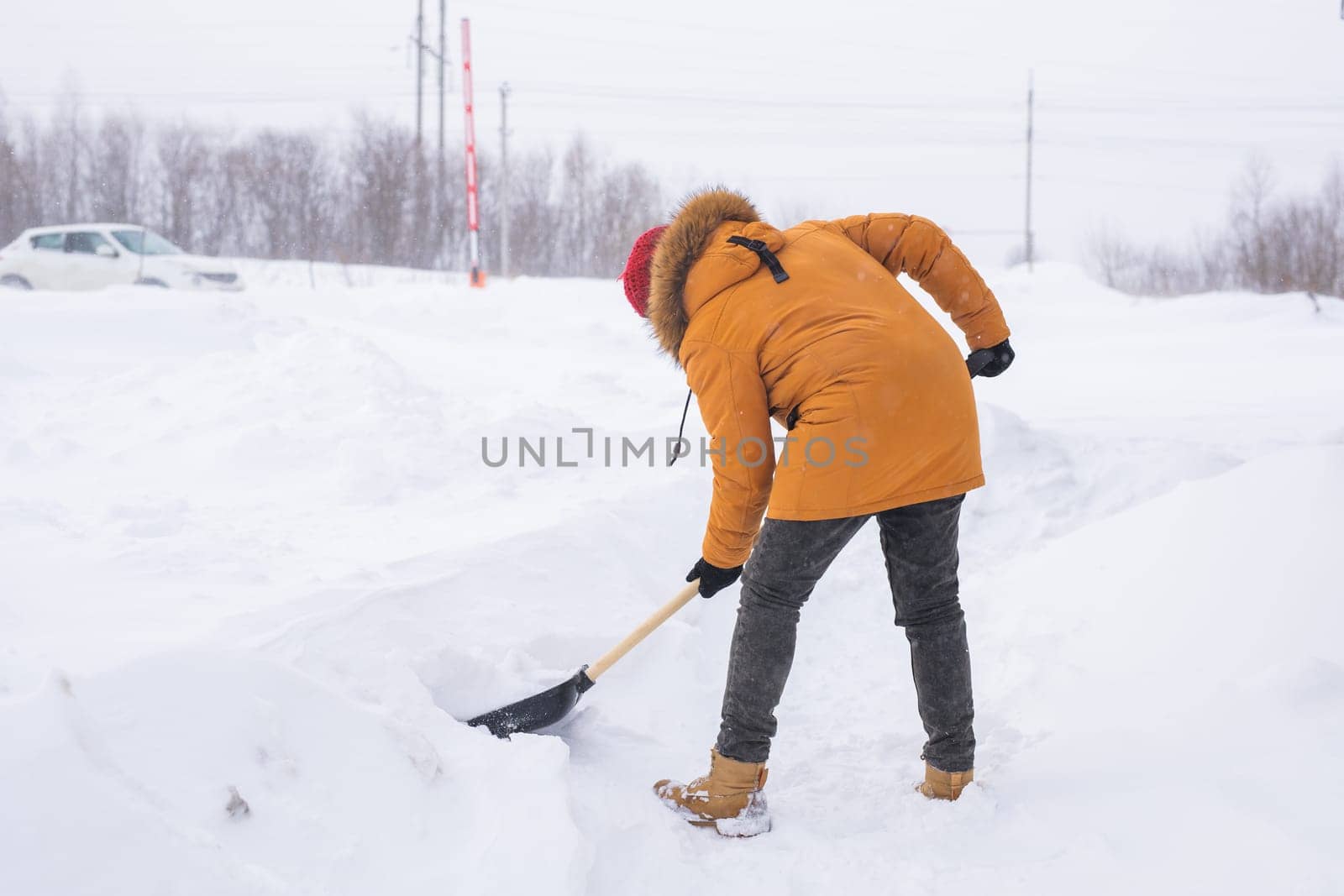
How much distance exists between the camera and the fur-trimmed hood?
212cm

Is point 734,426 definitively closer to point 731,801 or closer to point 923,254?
→ point 923,254

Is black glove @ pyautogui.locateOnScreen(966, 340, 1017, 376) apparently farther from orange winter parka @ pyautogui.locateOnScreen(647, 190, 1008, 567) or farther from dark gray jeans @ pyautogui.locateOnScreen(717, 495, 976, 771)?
dark gray jeans @ pyautogui.locateOnScreen(717, 495, 976, 771)

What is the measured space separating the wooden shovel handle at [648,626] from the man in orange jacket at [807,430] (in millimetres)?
137

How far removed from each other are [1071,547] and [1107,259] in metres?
26.4

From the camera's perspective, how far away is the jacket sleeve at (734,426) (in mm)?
2020

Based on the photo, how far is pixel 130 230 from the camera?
11695mm

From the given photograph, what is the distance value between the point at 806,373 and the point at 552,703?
1.10m

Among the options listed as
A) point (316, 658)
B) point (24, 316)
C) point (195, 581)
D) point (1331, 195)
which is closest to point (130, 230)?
point (24, 316)

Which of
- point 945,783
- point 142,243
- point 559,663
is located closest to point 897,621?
point 945,783

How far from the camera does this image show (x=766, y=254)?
2.07 m

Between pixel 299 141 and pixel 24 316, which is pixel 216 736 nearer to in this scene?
pixel 24 316

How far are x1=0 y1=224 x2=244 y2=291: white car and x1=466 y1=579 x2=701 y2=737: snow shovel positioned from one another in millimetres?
10691

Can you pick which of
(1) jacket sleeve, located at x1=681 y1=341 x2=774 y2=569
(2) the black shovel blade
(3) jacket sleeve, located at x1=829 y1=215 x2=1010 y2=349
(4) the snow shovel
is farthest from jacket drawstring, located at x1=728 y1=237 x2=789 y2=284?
(2) the black shovel blade

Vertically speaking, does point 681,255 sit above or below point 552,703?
above
